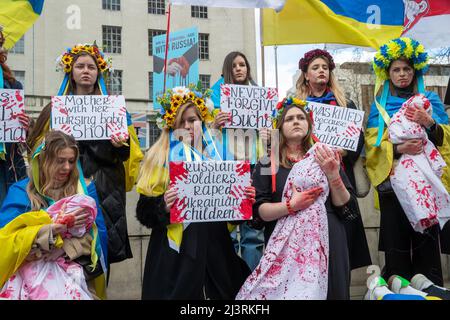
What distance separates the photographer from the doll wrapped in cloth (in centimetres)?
345

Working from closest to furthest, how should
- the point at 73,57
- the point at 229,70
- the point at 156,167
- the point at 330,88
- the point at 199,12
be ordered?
the point at 156,167
the point at 73,57
the point at 330,88
the point at 229,70
the point at 199,12

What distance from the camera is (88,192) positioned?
3.97 meters

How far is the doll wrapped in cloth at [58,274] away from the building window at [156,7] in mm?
30164

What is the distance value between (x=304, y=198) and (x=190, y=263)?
950 millimetres

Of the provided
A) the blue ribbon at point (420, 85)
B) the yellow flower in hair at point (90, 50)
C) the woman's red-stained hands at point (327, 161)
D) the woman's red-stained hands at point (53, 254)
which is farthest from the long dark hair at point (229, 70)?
the woman's red-stained hands at point (53, 254)

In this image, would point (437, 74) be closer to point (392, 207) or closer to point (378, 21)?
point (378, 21)

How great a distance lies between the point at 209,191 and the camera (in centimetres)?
383

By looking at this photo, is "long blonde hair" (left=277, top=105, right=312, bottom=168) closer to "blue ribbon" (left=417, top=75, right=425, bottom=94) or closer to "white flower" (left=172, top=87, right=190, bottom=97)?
"white flower" (left=172, top=87, right=190, bottom=97)

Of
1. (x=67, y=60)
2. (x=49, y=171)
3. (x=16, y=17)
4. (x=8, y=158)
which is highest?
(x=16, y=17)

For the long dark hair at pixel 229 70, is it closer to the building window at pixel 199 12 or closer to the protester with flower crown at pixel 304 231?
the protester with flower crown at pixel 304 231

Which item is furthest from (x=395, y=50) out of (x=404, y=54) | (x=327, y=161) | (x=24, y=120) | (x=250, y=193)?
(x=24, y=120)

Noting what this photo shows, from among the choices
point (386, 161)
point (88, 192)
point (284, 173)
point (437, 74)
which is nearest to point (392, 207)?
point (386, 161)

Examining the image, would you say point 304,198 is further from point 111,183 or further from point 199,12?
point 199,12

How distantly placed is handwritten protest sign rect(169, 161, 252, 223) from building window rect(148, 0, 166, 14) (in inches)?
1183
